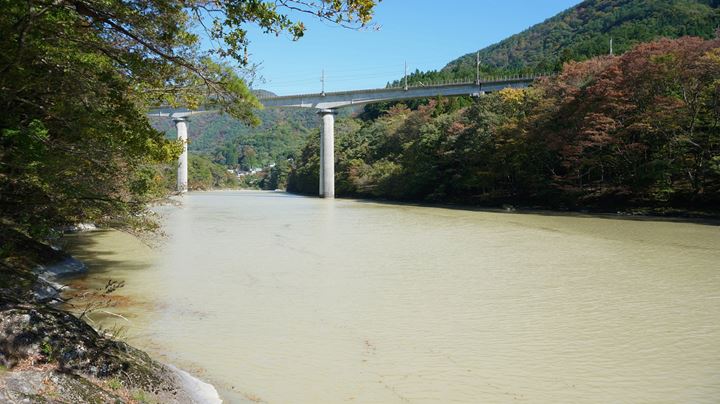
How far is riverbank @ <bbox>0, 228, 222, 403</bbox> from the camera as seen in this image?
313 cm

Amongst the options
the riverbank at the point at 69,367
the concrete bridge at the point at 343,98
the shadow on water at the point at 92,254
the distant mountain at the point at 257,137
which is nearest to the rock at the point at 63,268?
the shadow on water at the point at 92,254

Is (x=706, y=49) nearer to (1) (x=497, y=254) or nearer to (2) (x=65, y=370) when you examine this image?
(1) (x=497, y=254)

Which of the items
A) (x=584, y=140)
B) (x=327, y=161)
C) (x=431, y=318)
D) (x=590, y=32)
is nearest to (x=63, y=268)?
(x=431, y=318)

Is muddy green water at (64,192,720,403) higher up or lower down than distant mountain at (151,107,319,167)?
lower down

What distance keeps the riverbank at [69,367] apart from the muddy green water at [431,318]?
850 mm

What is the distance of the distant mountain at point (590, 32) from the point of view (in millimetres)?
49938

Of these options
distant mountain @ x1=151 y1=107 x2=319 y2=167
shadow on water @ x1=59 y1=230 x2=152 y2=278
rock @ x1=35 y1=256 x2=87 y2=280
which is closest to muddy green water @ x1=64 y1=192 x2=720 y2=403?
shadow on water @ x1=59 y1=230 x2=152 y2=278

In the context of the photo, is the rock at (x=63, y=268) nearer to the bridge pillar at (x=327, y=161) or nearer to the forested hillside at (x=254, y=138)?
the bridge pillar at (x=327, y=161)

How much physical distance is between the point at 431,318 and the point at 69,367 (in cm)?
502

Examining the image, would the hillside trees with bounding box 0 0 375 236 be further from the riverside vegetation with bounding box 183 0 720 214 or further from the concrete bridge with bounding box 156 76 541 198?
the concrete bridge with bounding box 156 76 541 198

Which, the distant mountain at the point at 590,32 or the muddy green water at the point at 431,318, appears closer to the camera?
the muddy green water at the point at 431,318

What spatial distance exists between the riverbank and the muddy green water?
Result: 2.79 ft

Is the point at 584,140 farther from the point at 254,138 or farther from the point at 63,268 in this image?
the point at 254,138

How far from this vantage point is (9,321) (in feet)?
11.2
